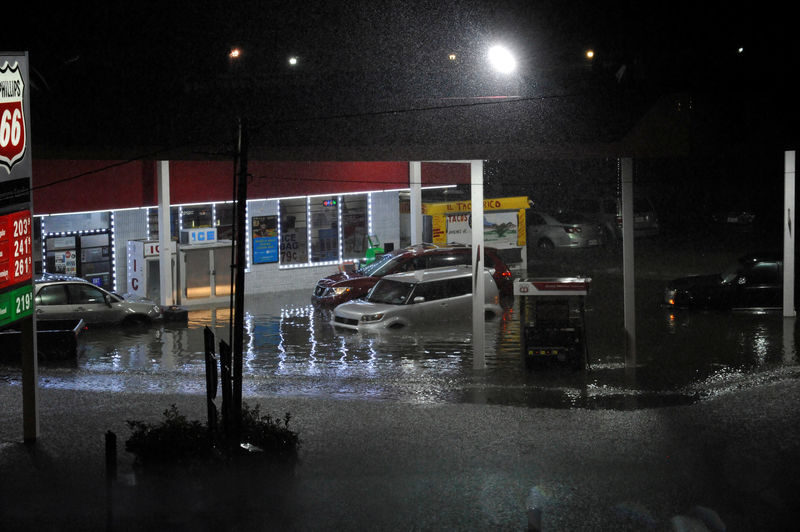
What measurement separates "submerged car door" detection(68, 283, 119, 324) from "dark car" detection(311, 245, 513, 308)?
5.11 m

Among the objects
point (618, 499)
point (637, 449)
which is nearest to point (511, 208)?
point (637, 449)

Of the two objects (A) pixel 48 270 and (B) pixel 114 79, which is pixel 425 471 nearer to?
(B) pixel 114 79

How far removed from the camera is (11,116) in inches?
440

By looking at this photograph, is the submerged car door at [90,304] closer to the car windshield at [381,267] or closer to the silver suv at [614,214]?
the car windshield at [381,267]

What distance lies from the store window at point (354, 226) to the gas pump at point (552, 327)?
13618 mm

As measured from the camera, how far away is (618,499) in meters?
9.60

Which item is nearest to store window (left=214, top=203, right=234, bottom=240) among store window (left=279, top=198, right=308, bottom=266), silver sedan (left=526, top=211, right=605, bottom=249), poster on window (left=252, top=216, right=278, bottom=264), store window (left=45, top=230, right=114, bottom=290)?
poster on window (left=252, top=216, right=278, bottom=264)

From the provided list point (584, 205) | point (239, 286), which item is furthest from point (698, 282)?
point (584, 205)

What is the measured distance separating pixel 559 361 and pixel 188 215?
1376 centimetres

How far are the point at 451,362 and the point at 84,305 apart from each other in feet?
28.8

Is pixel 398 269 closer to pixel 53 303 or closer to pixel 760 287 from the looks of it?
pixel 53 303

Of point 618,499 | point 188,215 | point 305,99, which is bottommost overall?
point 618,499

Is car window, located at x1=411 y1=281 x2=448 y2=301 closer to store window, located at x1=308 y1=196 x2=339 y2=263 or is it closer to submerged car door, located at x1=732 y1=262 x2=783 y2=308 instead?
submerged car door, located at x1=732 y1=262 x2=783 y2=308

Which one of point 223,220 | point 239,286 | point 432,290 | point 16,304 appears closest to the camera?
point 16,304
